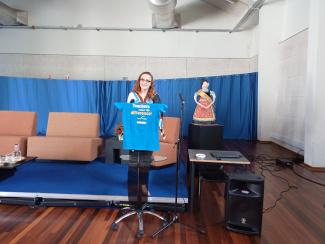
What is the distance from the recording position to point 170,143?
3.90m

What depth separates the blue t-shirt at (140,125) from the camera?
2029mm

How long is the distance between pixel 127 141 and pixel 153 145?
228mm

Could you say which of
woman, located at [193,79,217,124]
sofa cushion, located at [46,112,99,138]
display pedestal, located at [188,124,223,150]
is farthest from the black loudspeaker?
sofa cushion, located at [46,112,99,138]

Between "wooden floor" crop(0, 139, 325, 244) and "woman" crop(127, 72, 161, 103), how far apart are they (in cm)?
120

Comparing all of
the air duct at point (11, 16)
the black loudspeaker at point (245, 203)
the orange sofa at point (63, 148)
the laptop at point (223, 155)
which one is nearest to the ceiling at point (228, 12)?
the air duct at point (11, 16)

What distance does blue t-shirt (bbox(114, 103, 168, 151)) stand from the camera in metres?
2.03

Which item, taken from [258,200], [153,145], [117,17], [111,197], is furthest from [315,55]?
[117,17]

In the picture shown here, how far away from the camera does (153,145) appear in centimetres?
205

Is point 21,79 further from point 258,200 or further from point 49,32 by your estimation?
point 258,200

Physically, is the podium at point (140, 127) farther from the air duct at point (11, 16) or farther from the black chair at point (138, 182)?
the air duct at point (11, 16)

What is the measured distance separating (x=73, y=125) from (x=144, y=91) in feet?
7.55

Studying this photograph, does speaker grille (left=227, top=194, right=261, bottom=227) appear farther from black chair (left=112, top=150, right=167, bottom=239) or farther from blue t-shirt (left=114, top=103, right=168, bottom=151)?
blue t-shirt (left=114, top=103, right=168, bottom=151)

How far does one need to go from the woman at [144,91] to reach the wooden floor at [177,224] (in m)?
1.20

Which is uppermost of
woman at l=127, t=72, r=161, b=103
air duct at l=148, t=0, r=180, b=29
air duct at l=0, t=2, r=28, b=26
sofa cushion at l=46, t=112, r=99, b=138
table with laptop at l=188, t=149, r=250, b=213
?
air duct at l=0, t=2, r=28, b=26
